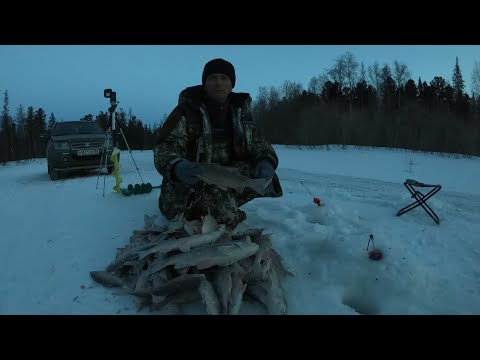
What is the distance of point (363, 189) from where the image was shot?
21.1 ft

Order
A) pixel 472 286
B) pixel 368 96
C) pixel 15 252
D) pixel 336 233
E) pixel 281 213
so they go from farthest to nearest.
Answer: pixel 368 96
pixel 281 213
pixel 336 233
pixel 15 252
pixel 472 286

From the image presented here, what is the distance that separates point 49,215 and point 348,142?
69.1 ft

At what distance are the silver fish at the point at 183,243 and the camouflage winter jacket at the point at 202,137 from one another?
962 millimetres

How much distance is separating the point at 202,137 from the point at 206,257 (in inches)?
60.3

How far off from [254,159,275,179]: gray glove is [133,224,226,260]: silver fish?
802mm

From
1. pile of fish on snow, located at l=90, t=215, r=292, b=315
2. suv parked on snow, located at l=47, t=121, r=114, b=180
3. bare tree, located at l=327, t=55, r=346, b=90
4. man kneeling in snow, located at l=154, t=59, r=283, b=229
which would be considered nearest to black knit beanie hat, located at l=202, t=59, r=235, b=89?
man kneeling in snow, located at l=154, t=59, r=283, b=229

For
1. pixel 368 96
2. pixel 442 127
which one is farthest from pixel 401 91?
pixel 442 127

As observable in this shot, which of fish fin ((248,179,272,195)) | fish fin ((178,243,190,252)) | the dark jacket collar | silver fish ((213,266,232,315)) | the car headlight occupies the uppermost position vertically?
the dark jacket collar

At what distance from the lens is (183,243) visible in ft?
8.59

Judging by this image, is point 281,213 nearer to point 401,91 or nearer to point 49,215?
point 49,215

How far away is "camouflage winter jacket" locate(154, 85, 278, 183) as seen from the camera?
140 inches

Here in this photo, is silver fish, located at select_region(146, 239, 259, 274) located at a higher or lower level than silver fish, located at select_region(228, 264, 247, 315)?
higher

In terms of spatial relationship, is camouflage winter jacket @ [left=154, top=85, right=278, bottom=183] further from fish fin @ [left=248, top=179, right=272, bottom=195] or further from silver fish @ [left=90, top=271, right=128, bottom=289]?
silver fish @ [left=90, top=271, right=128, bottom=289]

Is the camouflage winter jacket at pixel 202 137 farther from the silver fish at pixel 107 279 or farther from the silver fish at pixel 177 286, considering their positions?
the silver fish at pixel 177 286
